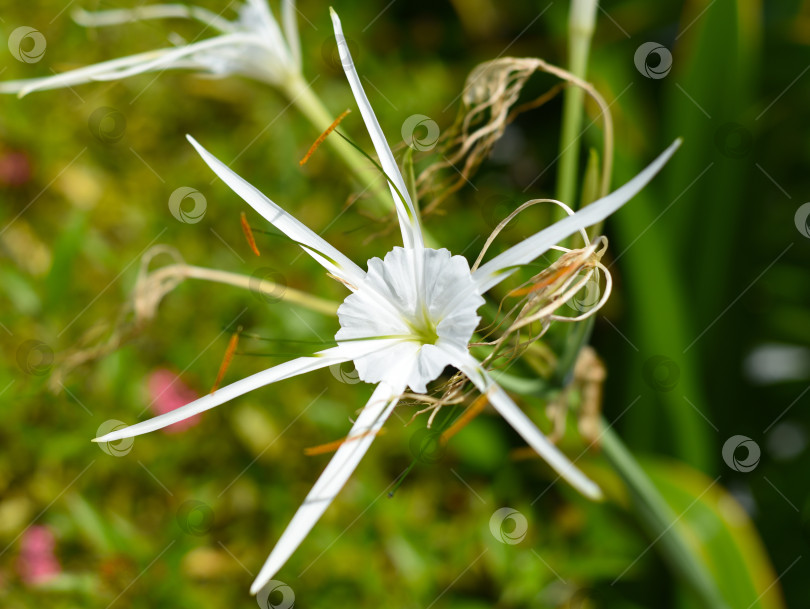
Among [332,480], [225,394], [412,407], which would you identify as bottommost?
[412,407]

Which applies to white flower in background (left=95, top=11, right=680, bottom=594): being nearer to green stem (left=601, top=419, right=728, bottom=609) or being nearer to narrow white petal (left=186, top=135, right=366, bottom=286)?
narrow white petal (left=186, top=135, right=366, bottom=286)

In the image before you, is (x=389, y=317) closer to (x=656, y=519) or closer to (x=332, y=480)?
(x=332, y=480)

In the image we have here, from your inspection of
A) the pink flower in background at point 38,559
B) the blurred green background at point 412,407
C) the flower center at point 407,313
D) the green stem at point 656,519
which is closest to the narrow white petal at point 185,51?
the blurred green background at point 412,407

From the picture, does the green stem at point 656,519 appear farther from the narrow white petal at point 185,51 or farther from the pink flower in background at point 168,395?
the pink flower in background at point 168,395

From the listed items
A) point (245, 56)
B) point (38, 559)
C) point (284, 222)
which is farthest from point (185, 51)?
point (38, 559)

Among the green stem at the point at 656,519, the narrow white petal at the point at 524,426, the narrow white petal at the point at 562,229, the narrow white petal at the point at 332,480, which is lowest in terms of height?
the green stem at the point at 656,519

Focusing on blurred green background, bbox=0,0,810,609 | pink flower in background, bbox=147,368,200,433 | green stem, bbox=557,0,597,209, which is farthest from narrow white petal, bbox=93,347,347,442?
pink flower in background, bbox=147,368,200,433

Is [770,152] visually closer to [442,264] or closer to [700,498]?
[700,498]
